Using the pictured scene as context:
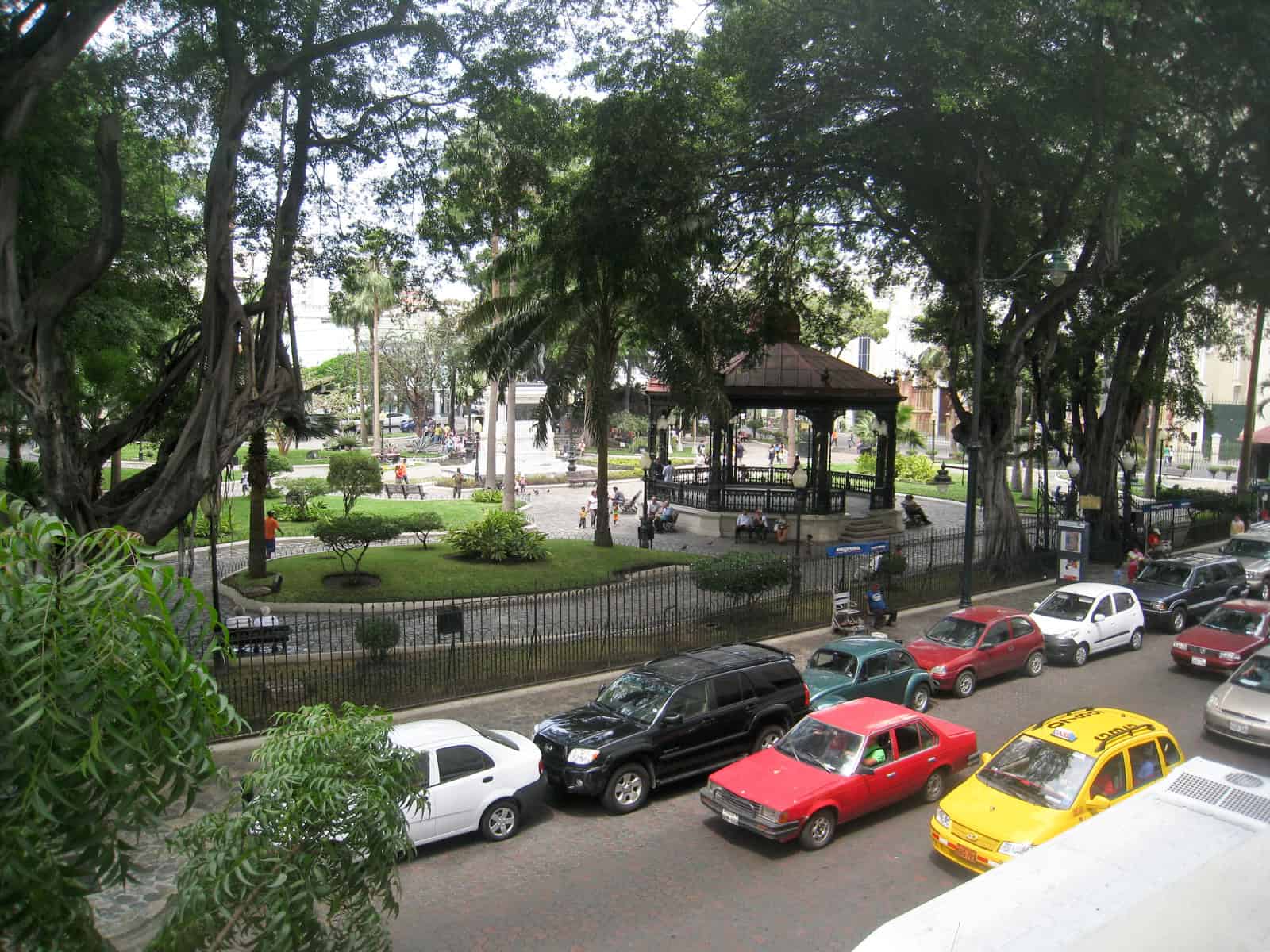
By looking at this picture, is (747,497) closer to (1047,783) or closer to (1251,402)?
(1251,402)

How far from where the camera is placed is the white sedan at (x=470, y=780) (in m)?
9.05

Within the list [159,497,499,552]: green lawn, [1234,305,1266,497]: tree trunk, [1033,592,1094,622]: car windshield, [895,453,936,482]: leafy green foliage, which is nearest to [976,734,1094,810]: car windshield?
[1033,592,1094,622]: car windshield

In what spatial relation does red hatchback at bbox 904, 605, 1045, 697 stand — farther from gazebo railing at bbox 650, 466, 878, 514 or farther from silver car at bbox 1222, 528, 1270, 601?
gazebo railing at bbox 650, 466, 878, 514

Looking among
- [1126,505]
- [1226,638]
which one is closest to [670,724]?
[1226,638]

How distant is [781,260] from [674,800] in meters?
18.2

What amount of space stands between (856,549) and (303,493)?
20.7 metres

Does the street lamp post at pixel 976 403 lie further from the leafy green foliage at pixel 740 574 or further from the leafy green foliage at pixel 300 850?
the leafy green foliage at pixel 300 850

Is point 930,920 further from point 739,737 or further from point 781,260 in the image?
point 781,260

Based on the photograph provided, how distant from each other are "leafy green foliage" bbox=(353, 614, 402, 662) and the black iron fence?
18mm

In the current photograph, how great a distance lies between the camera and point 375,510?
31.2 m

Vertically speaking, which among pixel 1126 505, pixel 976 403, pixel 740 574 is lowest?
pixel 740 574

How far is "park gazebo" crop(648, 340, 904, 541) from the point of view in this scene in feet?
96.0

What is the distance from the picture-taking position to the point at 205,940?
15.1ft

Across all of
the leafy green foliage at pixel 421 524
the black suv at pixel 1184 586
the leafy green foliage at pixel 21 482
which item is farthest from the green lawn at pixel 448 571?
the black suv at pixel 1184 586
